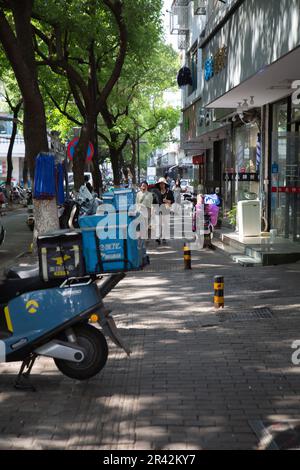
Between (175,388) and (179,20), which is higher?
(179,20)

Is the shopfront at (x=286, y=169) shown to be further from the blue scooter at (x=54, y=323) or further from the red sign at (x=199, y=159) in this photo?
the red sign at (x=199, y=159)

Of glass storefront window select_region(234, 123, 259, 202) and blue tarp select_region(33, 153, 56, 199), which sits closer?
blue tarp select_region(33, 153, 56, 199)

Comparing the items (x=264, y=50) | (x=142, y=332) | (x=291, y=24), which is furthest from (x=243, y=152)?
(x=142, y=332)

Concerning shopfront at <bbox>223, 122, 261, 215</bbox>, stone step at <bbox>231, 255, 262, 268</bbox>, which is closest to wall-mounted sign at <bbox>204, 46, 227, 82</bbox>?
shopfront at <bbox>223, 122, 261, 215</bbox>

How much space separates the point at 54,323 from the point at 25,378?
61 cm

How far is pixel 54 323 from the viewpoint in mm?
4953

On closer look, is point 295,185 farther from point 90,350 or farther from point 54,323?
point 54,323

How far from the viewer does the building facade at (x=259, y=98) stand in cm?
1110

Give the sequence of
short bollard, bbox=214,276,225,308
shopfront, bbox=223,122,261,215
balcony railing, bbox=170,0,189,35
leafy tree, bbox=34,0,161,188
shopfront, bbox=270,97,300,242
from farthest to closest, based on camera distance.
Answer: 1. balcony railing, bbox=170,0,189,35
2. shopfront, bbox=223,122,261,215
3. leafy tree, bbox=34,0,161,188
4. shopfront, bbox=270,97,300,242
5. short bollard, bbox=214,276,225,308

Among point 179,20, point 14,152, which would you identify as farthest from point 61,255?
point 14,152

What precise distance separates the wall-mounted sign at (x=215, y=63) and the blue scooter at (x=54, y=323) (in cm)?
1188

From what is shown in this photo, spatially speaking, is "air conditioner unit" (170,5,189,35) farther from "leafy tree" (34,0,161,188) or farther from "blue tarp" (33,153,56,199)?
"blue tarp" (33,153,56,199)

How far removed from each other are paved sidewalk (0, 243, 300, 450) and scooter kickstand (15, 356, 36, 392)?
84 millimetres

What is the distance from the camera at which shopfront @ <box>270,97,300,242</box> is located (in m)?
13.5
